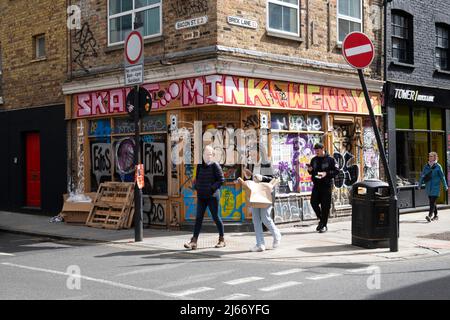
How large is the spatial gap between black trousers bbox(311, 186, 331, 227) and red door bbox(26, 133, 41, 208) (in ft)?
28.1

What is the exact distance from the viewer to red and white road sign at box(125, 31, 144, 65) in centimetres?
1133

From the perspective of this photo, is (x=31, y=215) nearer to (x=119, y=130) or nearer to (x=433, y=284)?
(x=119, y=130)

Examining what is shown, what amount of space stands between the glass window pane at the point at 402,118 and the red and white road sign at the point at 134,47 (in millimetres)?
8498

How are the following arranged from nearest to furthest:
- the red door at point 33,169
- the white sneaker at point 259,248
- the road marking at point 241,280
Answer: the road marking at point 241,280, the white sneaker at point 259,248, the red door at point 33,169

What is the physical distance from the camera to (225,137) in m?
13.0

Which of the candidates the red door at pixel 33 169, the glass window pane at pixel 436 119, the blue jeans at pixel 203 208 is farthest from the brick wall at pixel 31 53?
the glass window pane at pixel 436 119


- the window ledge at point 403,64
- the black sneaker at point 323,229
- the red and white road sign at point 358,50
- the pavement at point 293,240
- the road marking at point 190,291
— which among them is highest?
the window ledge at point 403,64

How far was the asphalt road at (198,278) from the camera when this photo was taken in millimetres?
6891

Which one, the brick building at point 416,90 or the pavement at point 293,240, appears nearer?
the pavement at point 293,240

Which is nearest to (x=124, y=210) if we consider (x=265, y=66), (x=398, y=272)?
(x=265, y=66)

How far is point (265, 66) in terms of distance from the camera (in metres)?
13.0

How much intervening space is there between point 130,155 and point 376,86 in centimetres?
682

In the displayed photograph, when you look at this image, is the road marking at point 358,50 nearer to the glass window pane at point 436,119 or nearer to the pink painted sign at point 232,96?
the pink painted sign at point 232,96

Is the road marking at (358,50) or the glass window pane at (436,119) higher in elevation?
the road marking at (358,50)
